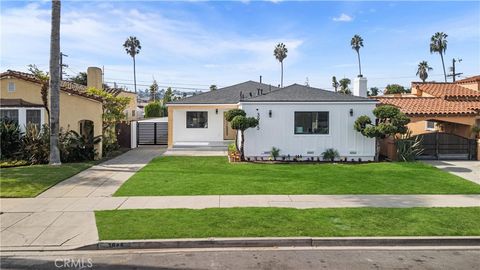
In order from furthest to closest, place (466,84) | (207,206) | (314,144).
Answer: (466,84) < (314,144) < (207,206)

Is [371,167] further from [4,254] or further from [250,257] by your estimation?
[4,254]

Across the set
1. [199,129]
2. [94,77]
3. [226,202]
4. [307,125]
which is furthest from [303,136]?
[94,77]

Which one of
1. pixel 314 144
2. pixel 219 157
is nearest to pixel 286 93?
pixel 314 144

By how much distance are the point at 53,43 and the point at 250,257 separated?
14453 millimetres

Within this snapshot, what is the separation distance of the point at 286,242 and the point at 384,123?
12.4m

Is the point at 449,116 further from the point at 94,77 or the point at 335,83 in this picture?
the point at 335,83

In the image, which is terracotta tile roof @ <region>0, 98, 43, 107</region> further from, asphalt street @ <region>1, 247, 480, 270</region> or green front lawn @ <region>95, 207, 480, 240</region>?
asphalt street @ <region>1, 247, 480, 270</region>

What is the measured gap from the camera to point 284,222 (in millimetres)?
8867

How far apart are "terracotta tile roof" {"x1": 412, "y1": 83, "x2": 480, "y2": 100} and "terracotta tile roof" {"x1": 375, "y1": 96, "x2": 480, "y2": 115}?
952 mm

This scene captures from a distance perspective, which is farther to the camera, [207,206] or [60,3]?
[60,3]

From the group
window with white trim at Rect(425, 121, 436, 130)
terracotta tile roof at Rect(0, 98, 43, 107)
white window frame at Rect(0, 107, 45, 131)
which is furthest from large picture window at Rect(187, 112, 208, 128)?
window with white trim at Rect(425, 121, 436, 130)

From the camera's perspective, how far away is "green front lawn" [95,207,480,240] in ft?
26.7

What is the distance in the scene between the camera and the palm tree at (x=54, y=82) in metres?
17.4

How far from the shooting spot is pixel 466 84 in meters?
29.5
